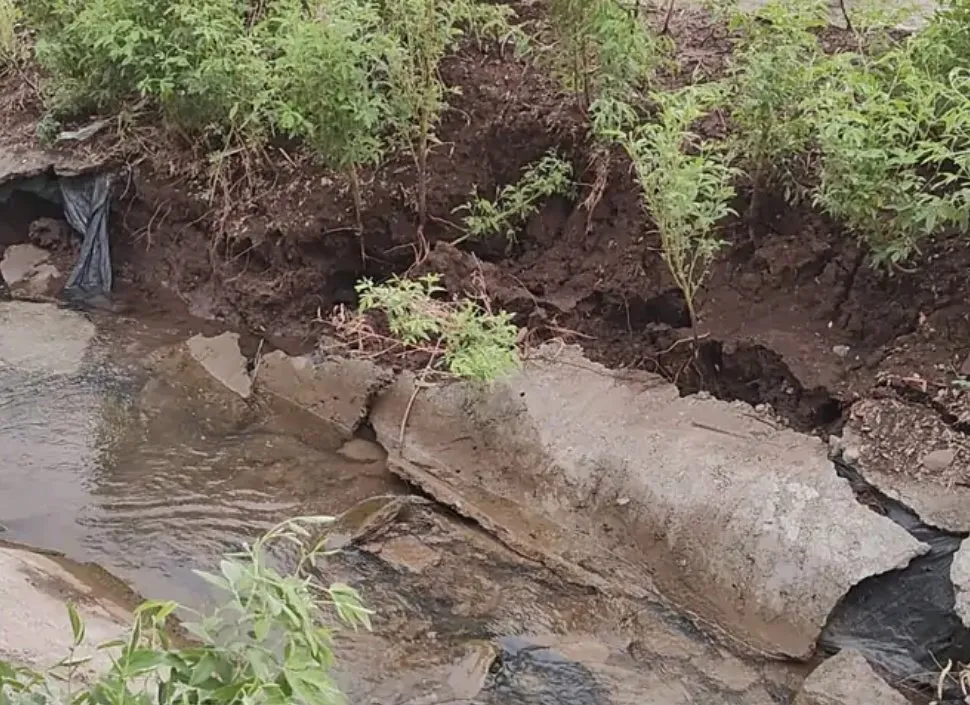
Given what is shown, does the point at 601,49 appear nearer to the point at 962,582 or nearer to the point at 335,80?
the point at 335,80

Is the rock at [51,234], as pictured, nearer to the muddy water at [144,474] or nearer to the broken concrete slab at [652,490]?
the muddy water at [144,474]

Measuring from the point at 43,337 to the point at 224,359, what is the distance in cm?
98

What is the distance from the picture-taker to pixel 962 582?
3457 millimetres

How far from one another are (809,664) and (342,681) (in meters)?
1.47

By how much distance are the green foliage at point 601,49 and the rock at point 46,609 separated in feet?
9.80

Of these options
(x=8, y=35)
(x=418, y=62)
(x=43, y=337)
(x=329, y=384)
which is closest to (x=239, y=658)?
(x=329, y=384)

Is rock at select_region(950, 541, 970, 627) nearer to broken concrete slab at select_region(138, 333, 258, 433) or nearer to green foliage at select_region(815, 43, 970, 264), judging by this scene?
green foliage at select_region(815, 43, 970, 264)

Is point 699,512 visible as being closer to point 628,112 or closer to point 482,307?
point 482,307

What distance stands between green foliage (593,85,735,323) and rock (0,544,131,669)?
236cm

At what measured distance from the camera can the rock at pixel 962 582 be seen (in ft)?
11.2

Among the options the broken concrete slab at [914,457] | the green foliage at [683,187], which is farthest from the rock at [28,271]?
the broken concrete slab at [914,457]

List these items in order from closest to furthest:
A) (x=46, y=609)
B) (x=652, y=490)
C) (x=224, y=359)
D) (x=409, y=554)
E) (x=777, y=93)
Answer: (x=46, y=609)
(x=652, y=490)
(x=409, y=554)
(x=777, y=93)
(x=224, y=359)

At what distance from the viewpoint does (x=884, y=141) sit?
4113 millimetres

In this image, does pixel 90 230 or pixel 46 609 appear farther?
pixel 90 230
